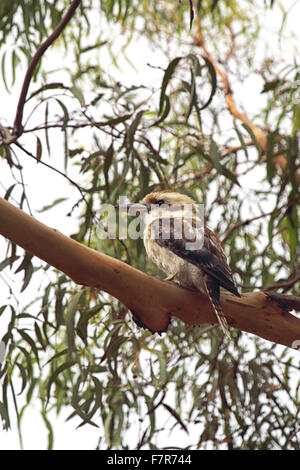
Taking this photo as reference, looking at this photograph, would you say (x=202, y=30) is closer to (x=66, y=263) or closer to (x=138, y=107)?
(x=138, y=107)

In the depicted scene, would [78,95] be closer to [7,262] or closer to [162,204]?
[162,204]

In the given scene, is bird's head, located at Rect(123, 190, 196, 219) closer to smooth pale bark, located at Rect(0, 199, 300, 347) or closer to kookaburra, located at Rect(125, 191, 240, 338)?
kookaburra, located at Rect(125, 191, 240, 338)

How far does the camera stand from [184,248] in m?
1.72

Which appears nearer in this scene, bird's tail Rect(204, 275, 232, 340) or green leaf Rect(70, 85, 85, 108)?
bird's tail Rect(204, 275, 232, 340)

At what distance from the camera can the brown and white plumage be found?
63.1 inches

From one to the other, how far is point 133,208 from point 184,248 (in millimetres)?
350

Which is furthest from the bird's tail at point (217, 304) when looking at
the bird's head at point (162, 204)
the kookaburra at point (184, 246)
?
the bird's head at point (162, 204)

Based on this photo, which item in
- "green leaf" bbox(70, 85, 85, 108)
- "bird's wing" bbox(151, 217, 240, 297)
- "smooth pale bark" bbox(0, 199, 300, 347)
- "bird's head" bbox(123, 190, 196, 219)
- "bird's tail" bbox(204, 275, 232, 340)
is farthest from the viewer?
"bird's head" bbox(123, 190, 196, 219)

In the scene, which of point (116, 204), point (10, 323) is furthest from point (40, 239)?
point (116, 204)

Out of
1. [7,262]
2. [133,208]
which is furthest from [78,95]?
[7,262]

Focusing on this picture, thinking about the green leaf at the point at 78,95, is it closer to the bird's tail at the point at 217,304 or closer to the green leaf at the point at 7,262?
the green leaf at the point at 7,262

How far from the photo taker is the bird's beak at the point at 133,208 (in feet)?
6.54

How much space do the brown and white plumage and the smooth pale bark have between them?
0.16ft

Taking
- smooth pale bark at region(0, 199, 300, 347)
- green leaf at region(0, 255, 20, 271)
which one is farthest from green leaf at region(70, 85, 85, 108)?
smooth pale bark at region(0, 199, 300, 347)
